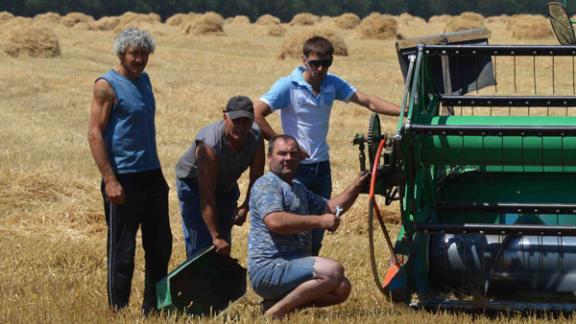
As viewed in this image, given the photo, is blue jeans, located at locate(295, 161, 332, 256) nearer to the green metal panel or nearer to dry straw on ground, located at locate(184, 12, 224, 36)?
the green metal panel

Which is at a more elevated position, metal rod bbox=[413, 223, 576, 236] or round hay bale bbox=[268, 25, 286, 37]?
metal rod bbox=[413, 223, 576, 236]

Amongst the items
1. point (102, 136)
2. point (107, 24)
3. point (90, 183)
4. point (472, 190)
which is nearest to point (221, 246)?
point (102, 136)

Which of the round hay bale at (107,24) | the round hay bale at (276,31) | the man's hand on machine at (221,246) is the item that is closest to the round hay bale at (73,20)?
the round hay bale at (107,24)

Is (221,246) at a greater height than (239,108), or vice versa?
(239,108)

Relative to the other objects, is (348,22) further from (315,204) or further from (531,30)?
(315,204)

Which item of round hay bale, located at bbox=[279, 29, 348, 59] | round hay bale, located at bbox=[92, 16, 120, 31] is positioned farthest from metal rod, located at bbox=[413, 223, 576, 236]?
round hay bale, located at bbox=[92, 16, 120, 31]

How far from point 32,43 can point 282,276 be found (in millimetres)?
21625

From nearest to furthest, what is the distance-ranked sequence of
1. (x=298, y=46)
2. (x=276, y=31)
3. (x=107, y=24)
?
(x=298, y=46) < (x=276, y=31) < (x=107, y=24)

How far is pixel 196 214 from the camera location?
5859 mm

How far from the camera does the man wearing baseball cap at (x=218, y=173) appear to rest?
5.54m

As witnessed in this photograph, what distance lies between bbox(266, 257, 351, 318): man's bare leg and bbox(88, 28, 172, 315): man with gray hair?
31.8 inches

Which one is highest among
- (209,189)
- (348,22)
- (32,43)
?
(209,189)

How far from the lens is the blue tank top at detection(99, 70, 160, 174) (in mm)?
5480

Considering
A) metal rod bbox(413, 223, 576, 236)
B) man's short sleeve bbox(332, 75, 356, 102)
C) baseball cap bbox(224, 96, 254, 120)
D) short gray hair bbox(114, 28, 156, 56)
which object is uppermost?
short gray hair bbox(114, 28, 156, 56)
